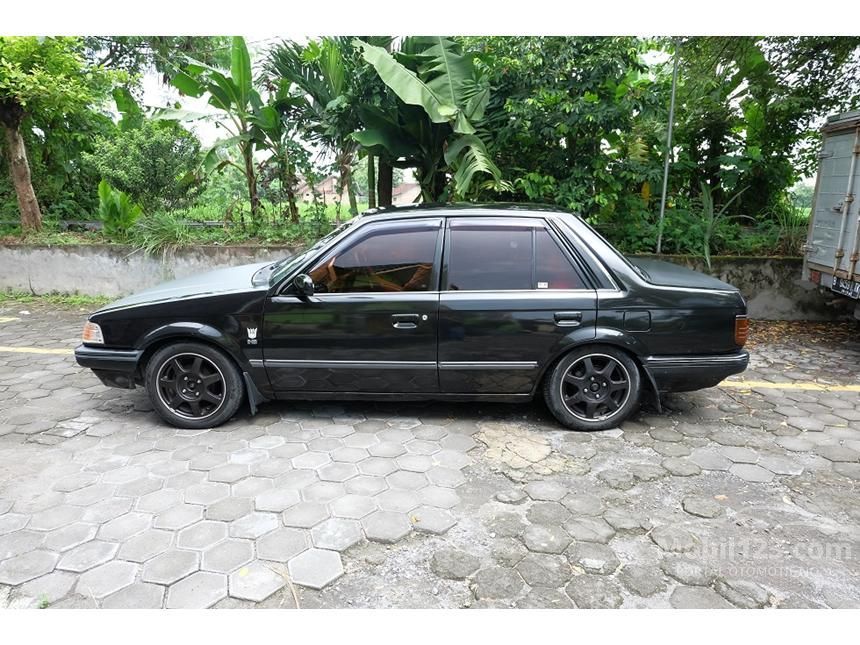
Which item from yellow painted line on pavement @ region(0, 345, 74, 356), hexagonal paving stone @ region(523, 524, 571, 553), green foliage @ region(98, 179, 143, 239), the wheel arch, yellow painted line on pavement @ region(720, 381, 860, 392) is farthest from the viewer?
green foliage @ region(98, 179, 143, 239)

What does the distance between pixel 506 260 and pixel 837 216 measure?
4265 mm

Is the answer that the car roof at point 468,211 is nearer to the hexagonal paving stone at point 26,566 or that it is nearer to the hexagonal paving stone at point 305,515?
the hexagonal paving stone at point 305,515

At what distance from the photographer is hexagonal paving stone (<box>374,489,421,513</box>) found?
3068 millimetres

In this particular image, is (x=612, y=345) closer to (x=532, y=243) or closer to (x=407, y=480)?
(x=532, y=243)

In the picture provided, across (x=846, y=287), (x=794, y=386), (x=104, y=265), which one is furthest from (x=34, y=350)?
(x=846, y=287)

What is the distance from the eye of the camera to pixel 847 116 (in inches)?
227

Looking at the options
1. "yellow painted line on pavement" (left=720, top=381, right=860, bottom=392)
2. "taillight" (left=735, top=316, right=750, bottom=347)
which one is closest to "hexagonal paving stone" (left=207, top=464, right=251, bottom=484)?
"taillight" (left=735, top=316, right=750, bottom=347)

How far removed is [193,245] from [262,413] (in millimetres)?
4810

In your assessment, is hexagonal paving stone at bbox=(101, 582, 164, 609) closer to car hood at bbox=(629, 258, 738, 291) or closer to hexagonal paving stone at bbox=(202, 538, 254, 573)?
hexagonal paving stone at bbox=(202, 538, 254, 573)

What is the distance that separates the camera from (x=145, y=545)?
276cm

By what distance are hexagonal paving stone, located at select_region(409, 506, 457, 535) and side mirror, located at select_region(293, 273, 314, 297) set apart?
1652 millimetres

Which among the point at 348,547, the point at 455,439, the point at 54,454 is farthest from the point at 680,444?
the point at 54,454

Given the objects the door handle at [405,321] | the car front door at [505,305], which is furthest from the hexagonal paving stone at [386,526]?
the door handle at [405,321]

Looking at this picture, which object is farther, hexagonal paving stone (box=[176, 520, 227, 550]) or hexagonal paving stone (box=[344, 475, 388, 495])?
hexagonal paving stone (box=[344, 475, 388, 495])
